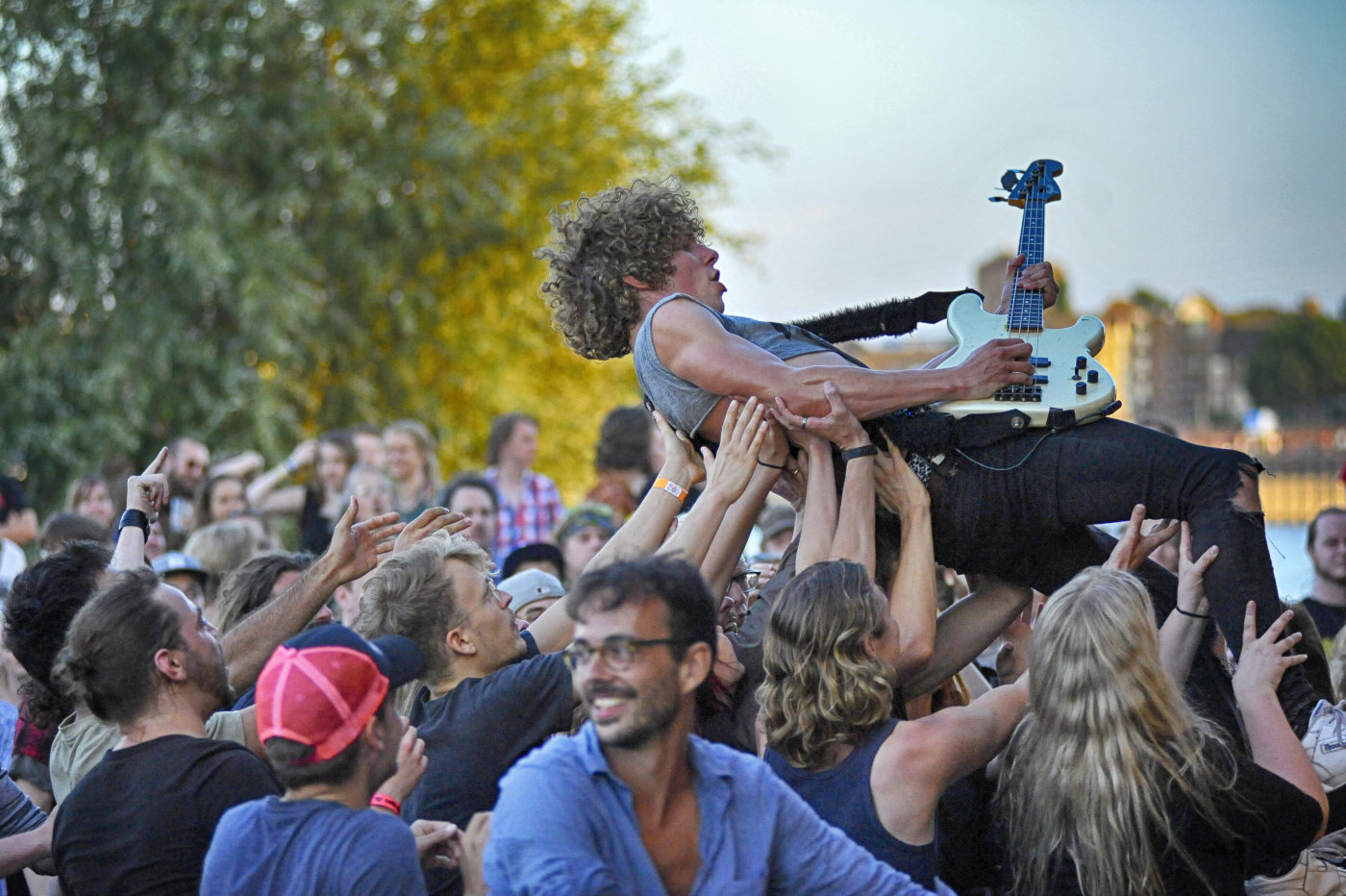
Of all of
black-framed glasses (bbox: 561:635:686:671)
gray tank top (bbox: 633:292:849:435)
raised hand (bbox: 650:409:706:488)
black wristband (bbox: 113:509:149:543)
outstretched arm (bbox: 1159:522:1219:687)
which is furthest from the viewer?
black wristband (bbox: 113:509:149:543)

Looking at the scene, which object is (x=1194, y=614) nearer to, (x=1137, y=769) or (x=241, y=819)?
(x=1137, y=769)

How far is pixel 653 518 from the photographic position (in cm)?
377

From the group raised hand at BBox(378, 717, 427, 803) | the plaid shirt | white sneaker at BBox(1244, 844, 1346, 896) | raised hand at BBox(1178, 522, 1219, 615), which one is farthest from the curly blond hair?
the plaid shirt

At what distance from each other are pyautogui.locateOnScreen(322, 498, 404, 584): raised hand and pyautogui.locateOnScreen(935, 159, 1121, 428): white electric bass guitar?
169cm

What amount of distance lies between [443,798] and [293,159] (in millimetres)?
12273

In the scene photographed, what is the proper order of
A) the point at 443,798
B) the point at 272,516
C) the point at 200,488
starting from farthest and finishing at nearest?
the point at 272,516
the point at 200,488
the point at 443,798

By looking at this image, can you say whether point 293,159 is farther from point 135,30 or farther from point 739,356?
point 739,356

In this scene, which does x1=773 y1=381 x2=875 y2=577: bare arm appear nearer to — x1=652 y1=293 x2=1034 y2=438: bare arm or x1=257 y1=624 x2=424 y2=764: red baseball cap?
x1=652 y1=293 x2=1034 y2=438: bare arm

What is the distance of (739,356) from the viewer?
349 cm

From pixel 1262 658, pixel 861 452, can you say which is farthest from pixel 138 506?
pixel 1262 658

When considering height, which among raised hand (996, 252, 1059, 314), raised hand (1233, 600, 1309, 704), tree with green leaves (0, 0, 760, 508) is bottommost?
raised hand (1233, 600, 1309, 704)

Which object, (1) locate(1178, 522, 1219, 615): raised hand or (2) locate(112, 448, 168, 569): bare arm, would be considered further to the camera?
(2) locate(112, 448, 168, 569): bare arm

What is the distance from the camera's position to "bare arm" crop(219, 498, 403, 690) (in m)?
3.93

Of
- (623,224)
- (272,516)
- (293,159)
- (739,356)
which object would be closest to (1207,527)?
(739,356)
